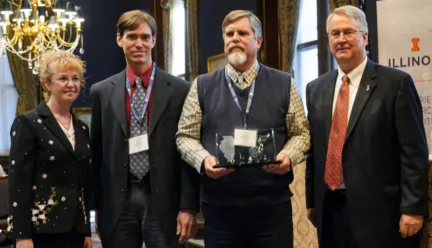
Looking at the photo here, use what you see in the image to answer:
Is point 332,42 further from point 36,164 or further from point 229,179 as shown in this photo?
point 36,164

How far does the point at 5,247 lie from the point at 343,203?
378 centimetres

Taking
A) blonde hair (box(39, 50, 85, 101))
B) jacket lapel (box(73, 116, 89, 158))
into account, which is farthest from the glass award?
blonde hair (box(39, 50, 85, 101))

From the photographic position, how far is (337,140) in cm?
290

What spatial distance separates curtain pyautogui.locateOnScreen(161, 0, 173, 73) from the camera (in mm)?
11148

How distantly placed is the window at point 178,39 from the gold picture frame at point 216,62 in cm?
172

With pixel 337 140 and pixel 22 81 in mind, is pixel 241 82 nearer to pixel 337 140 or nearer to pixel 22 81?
pixel 337 140

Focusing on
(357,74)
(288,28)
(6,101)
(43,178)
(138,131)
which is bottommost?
(43,178)

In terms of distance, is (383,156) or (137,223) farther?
(137,223)

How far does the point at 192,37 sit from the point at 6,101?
12.4 ft

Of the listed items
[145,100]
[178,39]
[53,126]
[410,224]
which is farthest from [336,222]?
[178,39]

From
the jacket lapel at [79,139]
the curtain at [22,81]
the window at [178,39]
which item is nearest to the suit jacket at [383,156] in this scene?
the jacket lapel at [79,139]

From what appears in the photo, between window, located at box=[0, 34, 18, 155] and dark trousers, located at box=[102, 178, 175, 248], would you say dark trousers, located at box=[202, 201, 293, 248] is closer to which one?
dark trousers, located at box=[102, 178, 175, 248]

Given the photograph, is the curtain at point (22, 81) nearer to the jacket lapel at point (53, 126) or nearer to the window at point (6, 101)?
the window at point (6, 101)

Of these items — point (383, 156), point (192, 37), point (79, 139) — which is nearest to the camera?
point (383, 156)
